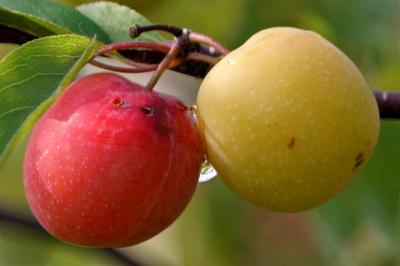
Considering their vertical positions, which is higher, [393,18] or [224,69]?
[224,69]

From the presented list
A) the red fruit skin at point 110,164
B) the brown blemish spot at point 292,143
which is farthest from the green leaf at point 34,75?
the brown blemish spot at point 292,143

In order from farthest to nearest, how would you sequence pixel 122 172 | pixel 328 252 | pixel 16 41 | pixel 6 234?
pixel 6 234
pixel 328 252
pixel 16 41
pixel 122 172

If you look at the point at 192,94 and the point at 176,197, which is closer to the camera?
the point at 176,197

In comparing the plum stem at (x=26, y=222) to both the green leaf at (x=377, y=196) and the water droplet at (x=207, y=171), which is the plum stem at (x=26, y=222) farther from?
the water droplet at (x=207, y=171)

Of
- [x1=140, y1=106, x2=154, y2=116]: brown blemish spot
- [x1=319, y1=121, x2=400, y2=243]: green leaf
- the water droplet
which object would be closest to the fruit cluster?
[x1=140, y1=106, x2=154, y2=116]: brown blemish spot

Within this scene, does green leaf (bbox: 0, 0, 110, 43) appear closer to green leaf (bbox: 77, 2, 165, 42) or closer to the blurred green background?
green leaf (bbox: 77, 2, 165, 42)

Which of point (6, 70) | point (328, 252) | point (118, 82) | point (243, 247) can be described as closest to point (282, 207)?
point (118, 82)

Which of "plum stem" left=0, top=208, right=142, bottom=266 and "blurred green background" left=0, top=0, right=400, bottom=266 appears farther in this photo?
"plum stem" left=0, top=208, right=142, bottom=266

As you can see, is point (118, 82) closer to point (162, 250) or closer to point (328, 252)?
point (328, 252)
